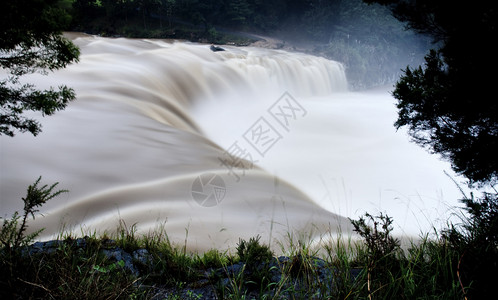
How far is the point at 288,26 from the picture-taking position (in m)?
35.5

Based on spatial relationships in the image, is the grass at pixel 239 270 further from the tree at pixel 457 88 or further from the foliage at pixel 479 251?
the tree at pixel 457 88

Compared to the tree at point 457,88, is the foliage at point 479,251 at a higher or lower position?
lower

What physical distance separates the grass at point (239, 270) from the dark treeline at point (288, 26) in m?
24.4

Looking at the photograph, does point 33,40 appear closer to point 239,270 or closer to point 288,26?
point 239,270

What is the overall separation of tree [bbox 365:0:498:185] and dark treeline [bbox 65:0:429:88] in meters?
23.2

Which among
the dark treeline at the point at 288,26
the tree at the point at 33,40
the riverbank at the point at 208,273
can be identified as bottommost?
the riverbank at the point at 208,273

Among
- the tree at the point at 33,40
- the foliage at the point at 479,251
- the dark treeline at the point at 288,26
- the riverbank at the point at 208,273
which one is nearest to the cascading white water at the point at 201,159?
the riverbank at the point at 208,273

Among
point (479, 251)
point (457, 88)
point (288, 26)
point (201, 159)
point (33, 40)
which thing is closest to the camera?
point (479, 251)

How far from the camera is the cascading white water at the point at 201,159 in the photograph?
386cm

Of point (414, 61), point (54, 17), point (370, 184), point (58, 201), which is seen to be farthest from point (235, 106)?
point (414, 61)

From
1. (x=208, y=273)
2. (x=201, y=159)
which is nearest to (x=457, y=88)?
(x=208, y=273)

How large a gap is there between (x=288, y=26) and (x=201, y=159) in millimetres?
33274

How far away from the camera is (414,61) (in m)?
32.9

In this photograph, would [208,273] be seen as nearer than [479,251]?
No
